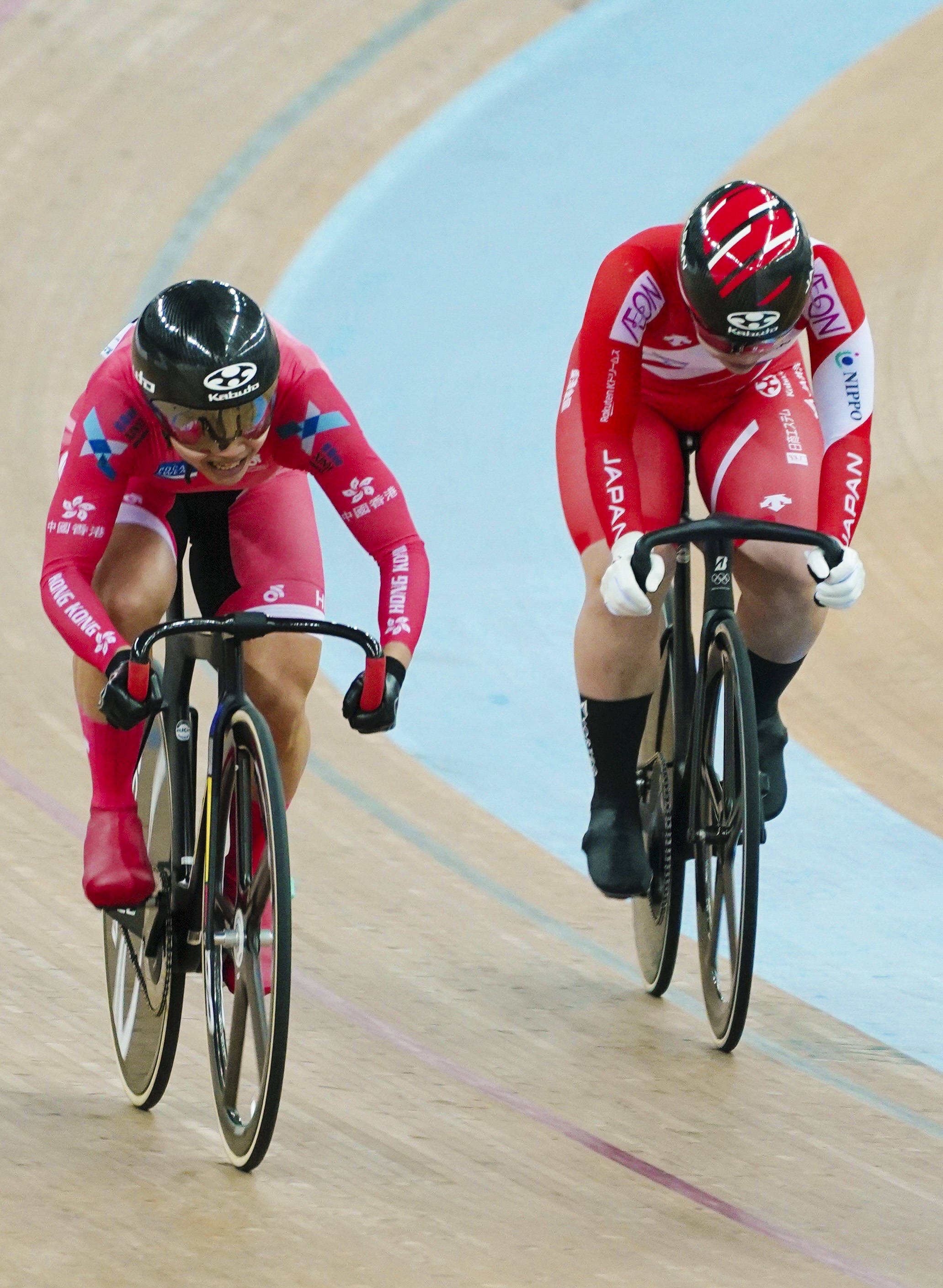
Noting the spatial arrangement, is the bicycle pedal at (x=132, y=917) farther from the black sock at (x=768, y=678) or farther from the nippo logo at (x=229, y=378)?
the black sock at (x=768, y=678)

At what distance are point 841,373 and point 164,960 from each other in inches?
63.8

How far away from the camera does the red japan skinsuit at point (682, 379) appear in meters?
3.54

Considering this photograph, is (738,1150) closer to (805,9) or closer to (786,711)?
(786,711)

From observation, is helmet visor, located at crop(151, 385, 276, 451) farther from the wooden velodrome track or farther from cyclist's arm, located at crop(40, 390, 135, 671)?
the wooden velodrome track

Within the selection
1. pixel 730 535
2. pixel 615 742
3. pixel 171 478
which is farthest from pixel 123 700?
pixel 615 742

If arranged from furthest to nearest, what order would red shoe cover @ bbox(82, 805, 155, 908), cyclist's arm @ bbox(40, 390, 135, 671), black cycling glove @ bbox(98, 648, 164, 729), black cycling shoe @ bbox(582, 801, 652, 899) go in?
black cycling shoe @ bbox(582, 801, 652, 899), red shoe cover @ bbox(82, 805, 155, 908), cyclist's arm @ bbox(40, 390, 135, 671), black cycling glove @ bbox(98, 648, 164, 729)

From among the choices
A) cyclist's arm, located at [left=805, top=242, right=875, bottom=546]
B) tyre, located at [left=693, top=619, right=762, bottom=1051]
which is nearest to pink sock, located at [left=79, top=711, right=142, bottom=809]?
tyre, located at [left=693, top=619, right=762, bottom=1051]

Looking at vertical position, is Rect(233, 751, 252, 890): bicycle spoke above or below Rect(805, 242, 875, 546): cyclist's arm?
above

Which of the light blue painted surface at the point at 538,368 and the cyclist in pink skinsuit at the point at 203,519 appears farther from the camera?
the light blue painted surface at the point at 538,368

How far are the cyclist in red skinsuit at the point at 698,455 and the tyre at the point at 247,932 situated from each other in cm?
86

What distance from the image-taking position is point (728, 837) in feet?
11.3

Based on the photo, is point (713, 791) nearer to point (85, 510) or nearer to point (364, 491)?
point (364, 491)

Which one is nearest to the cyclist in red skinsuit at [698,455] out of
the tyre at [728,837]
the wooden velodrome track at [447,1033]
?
the tyre at [728,837]

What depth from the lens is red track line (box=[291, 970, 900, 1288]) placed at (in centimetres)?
274
